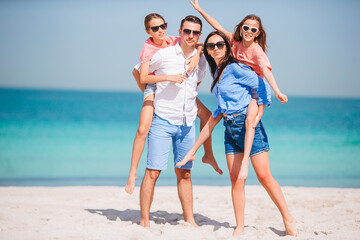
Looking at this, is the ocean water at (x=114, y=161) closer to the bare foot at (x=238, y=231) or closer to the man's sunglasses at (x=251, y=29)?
the bare foot at (x=238, y=231)

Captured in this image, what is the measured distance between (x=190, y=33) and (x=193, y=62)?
290mm

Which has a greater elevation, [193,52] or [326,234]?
Result: [193,52]

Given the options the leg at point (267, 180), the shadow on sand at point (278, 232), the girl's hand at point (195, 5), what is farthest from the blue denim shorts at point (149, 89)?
the shadow on sand at point (278, 232)

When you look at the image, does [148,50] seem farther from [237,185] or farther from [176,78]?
[237,185]

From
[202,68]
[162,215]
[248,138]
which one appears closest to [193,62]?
[202,68]

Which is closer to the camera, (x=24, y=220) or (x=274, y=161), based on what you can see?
(x=24, y=220)

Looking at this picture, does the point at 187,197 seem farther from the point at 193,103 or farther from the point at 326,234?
the point at 326,234

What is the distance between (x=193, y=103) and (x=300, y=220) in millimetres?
2076

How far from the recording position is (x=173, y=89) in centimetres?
418

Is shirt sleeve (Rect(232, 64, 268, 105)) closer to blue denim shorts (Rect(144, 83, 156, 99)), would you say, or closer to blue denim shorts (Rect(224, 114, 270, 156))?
blue denim shorts (Rect(224, 114, 270, 156))

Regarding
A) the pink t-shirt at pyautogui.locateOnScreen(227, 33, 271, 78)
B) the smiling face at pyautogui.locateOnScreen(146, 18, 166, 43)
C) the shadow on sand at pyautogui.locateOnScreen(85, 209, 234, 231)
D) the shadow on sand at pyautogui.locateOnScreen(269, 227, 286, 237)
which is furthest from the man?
the shadow on sand at pyautogui.locateOnScreen(269, 227, 286, 237)

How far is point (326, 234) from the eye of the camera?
171 inches

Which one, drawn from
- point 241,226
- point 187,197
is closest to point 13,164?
point 187,197

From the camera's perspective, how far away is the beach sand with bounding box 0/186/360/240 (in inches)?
160
